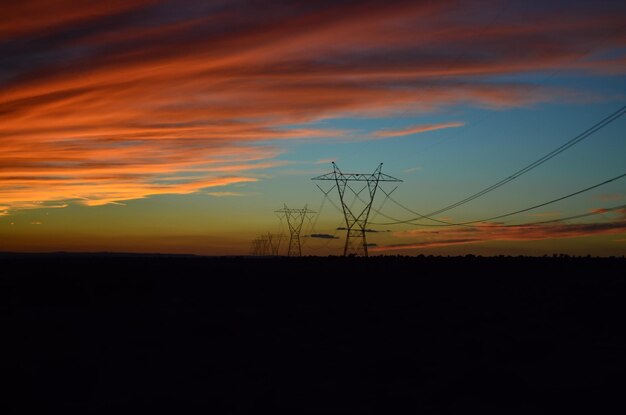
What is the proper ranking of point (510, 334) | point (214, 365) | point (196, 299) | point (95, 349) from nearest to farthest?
1. point (214, 365)
2. point (95, 349)
3. point (510, 334)
4. point (196, 299)

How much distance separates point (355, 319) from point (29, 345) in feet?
40.6

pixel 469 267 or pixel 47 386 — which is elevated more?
pixel 469 267

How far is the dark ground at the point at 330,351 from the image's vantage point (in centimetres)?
1573

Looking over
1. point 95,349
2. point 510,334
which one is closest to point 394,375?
point 510,334

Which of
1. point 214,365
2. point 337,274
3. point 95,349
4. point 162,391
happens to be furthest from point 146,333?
point 337,274

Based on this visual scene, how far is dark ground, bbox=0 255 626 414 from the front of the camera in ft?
51.6

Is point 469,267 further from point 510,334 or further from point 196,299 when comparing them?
point 510,334

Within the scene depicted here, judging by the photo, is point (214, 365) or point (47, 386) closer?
point (47, 386)

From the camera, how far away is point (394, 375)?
18.2 m

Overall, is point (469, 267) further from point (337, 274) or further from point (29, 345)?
point (29, 345)

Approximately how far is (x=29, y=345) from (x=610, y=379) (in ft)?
58.2

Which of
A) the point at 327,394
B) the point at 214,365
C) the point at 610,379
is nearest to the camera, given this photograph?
the point at 327,394

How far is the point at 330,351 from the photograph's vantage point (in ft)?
71.4

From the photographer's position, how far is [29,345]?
24078 mm
